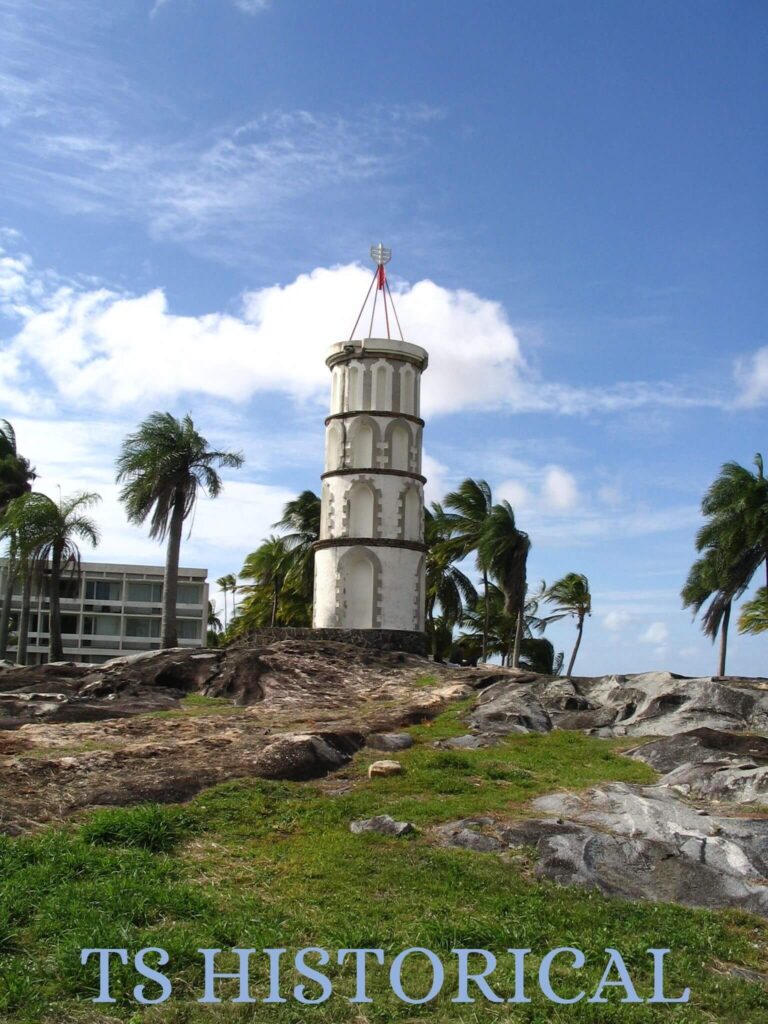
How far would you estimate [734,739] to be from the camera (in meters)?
20.5

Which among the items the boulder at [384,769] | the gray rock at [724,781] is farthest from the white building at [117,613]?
the gray rock at [724,781]

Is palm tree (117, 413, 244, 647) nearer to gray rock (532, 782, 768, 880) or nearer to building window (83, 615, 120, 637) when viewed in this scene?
gray rock (532, 782, 768, 880)

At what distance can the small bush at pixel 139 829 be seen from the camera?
13375mm

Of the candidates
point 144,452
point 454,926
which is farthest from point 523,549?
point 454,926

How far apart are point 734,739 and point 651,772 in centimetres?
258

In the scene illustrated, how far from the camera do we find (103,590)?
265 ft

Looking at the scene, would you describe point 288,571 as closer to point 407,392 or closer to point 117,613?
point 407,392

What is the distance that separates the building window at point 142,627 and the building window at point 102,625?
82cm

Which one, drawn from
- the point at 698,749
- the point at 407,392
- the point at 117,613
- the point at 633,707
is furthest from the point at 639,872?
the point at 117,613

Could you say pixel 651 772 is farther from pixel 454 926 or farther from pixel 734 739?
pixel 454 926

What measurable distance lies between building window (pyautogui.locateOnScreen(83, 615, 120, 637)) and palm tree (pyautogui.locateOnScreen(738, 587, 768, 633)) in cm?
5147

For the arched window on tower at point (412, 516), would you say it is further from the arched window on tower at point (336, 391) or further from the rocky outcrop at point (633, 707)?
the rocky outcrop at point (633, 707)

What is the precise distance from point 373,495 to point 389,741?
16.8 metres

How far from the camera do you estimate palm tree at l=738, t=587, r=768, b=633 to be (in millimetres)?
40597
